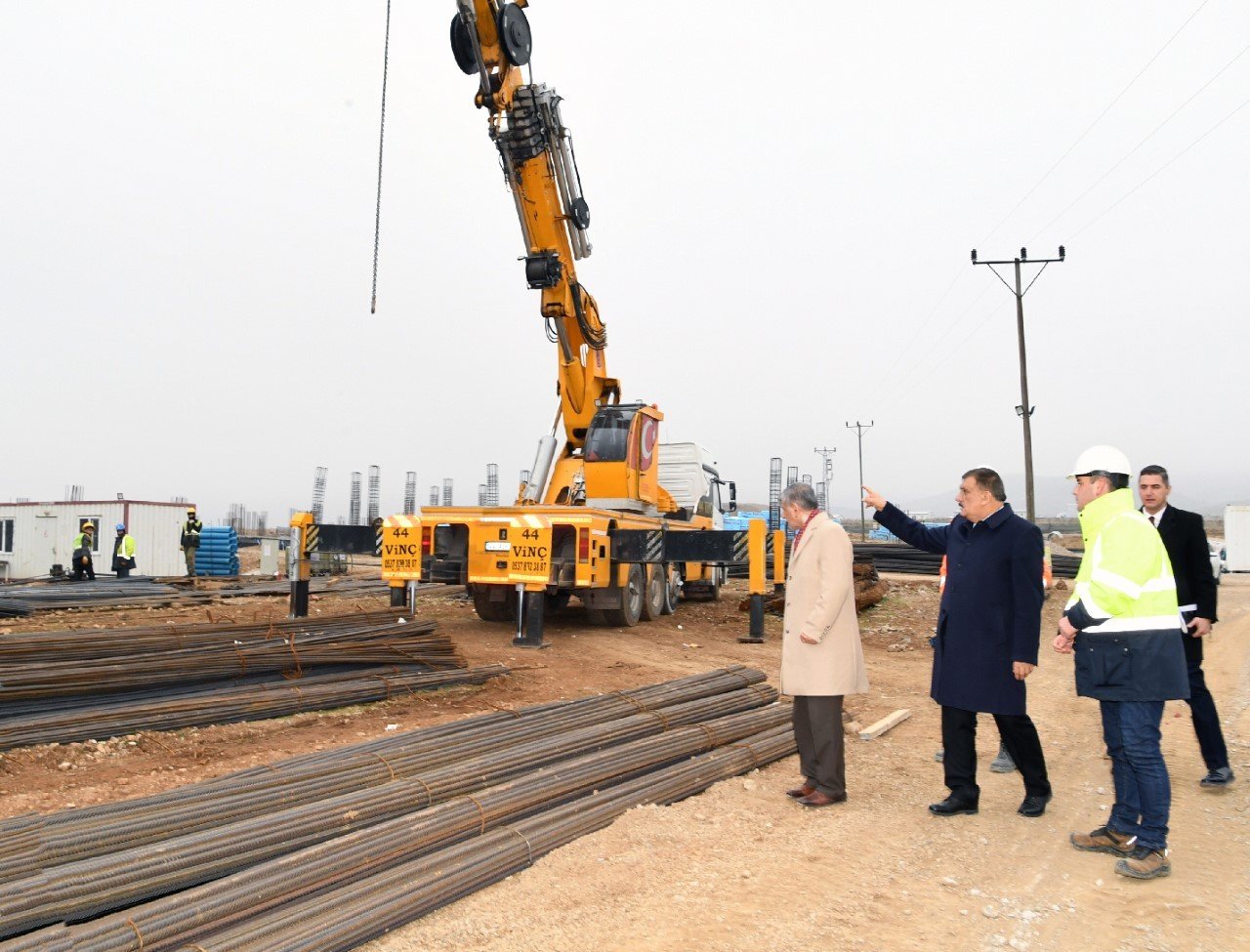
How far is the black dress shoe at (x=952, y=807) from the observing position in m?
4.88

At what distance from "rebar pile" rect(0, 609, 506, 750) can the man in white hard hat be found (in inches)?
218

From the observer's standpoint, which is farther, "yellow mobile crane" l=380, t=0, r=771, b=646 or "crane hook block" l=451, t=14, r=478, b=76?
"crane hook block" l=451, t=14, r=478, b=76

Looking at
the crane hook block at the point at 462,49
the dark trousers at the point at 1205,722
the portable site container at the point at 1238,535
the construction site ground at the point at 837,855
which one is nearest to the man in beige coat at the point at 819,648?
the construction site ground at the point at 837,855

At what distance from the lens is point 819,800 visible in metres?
5.08

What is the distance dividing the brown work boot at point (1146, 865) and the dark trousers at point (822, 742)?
56.5 inches

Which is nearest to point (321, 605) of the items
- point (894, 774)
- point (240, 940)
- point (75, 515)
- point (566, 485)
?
point (566, 485)

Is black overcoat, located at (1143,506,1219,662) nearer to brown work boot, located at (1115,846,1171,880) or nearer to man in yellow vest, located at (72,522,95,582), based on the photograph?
brown work boot, located at (1115,846,1171,880)

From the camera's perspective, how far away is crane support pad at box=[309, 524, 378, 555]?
12.2m

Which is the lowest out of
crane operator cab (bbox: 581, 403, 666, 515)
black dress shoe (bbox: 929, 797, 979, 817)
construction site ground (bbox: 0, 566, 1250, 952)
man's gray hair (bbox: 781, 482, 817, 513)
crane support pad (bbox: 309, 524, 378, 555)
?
construction site ground (bbox: 0, 566, 1250, 952)

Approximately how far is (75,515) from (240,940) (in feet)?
85.3

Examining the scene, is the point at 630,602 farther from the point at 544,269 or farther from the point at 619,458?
the point at 544,269

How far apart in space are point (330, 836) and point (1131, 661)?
363cm

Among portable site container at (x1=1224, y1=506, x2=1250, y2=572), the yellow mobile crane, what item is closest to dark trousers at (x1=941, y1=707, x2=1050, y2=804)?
the yellow mobile crane

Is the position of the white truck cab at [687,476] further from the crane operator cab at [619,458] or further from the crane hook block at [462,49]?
the crane hook block at [462,49]
